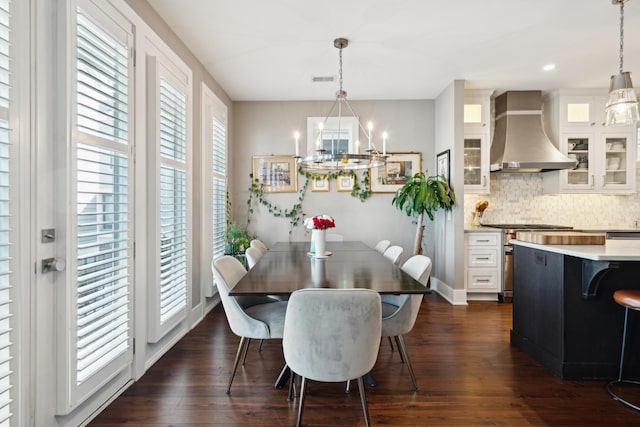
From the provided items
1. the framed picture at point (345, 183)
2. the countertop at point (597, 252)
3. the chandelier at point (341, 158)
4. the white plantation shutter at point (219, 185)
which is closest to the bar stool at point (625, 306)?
the countertop at point (597, 252)

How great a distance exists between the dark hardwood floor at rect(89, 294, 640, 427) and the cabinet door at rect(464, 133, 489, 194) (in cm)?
228

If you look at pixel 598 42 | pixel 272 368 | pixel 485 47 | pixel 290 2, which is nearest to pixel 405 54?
pixel 485 47

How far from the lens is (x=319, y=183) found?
5.11 metres

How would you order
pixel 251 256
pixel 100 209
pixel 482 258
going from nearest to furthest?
pixel 100 209 → pixel 251 256 → pixel 482 258

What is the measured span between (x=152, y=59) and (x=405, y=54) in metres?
2.42

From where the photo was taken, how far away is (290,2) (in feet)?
8.66

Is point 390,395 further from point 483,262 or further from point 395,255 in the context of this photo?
Result: point 483,262

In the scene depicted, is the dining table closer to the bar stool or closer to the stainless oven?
the bar stool

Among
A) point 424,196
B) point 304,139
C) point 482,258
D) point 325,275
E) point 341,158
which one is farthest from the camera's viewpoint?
point 304,139

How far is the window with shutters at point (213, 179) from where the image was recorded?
3.83 metres

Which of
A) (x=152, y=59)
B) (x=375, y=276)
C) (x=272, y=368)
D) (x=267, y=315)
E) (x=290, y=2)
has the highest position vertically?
(x=290, y=2)

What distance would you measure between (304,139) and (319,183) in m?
0.69

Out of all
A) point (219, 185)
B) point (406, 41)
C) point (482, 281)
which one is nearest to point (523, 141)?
point (482, 281)

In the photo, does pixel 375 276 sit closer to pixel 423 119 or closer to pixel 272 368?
pixel 272 368
